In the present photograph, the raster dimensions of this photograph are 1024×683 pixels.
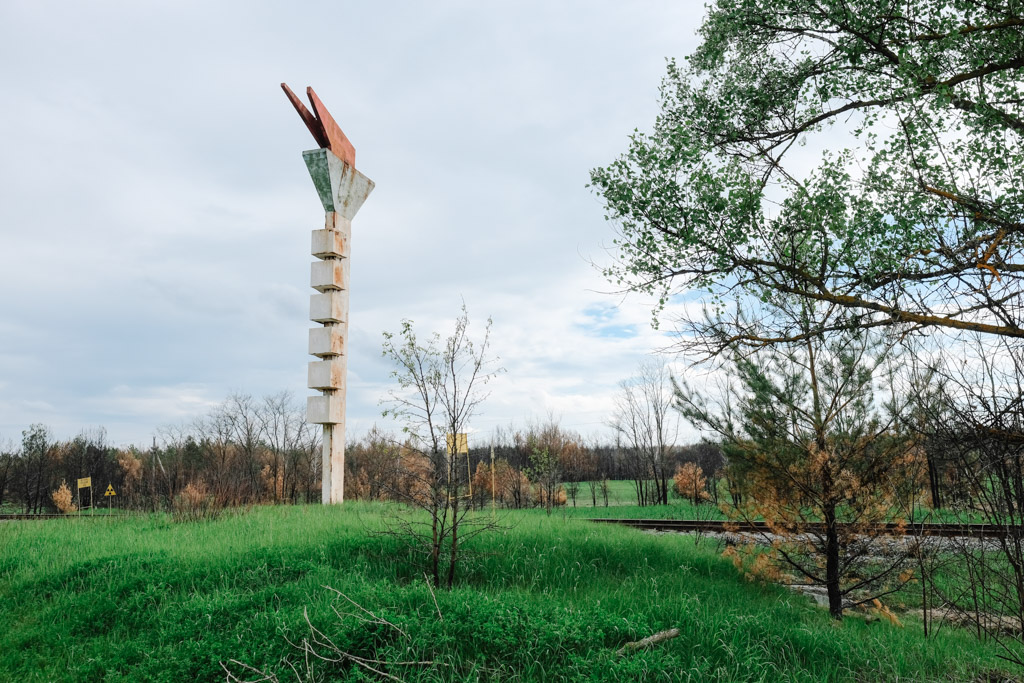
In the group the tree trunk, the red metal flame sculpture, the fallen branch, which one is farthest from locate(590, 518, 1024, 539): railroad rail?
the red metal flame sculpture

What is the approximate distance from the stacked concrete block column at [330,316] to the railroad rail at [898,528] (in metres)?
7.68

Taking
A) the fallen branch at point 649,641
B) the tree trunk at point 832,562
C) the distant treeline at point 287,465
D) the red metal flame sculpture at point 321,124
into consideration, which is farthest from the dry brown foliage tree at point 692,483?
the fallen branch at point 649,641

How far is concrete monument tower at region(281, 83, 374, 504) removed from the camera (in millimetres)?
16562

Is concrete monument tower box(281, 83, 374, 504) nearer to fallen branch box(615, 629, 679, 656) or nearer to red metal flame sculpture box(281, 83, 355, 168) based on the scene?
red metal flame sculpture box(281, 83, 355, 168)

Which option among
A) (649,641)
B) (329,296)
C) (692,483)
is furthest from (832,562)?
(692,483)

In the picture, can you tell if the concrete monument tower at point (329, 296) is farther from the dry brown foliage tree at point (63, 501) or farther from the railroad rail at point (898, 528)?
the dry brown foliage tree at point (63, 501)

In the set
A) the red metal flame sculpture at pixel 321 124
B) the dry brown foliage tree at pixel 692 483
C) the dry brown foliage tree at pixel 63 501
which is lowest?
the dry brown foliage tree at pixel 63 501

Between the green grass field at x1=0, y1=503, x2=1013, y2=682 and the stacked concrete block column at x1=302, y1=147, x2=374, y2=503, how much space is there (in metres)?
6.30

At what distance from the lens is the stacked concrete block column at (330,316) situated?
16562 mm

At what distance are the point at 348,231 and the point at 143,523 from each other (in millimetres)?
8511

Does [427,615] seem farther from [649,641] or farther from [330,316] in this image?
[330,316]

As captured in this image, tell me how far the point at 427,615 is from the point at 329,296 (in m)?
11.7

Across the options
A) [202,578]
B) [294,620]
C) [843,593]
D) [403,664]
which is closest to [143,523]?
[202,578]

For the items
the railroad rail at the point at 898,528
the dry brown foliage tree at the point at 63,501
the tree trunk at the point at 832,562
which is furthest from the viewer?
the dry brown foliage tree at the point at 63,501
